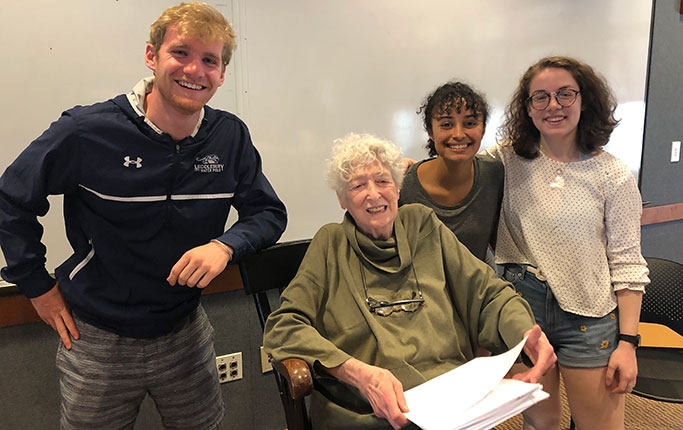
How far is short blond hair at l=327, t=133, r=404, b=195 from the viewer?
1409mm

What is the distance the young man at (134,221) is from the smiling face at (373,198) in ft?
0.95

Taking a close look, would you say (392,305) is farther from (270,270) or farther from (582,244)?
(582,244)

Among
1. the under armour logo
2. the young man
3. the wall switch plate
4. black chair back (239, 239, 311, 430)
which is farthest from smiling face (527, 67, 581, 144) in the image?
the wall switch plate

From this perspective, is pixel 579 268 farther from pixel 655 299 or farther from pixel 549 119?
pixel 655 299

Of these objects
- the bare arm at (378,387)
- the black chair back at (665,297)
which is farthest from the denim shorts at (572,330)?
the bare arm at (378,387)

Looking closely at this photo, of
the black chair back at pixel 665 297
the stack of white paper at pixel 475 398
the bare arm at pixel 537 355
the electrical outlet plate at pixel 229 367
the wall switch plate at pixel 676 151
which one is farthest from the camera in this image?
the wall switch plate at pixel 676 151

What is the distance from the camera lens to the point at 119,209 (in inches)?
47.8

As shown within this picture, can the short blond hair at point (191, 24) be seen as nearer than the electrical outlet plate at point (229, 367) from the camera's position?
Yes

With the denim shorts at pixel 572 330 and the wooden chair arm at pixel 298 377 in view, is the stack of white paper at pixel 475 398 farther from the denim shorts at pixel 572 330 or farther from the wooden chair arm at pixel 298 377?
the denim shorts at pixel 572 330

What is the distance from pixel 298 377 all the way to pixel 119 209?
608mm

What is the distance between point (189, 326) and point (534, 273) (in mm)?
1084

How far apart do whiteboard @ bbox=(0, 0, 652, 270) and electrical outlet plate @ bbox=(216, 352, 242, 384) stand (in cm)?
55

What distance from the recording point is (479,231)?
64.0 inches

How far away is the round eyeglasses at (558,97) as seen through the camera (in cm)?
149
